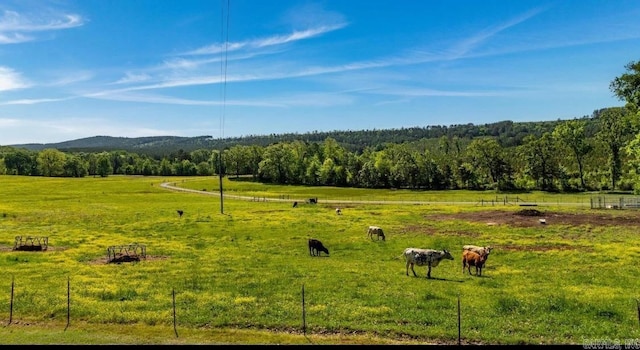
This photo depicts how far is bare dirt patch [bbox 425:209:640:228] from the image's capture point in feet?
172

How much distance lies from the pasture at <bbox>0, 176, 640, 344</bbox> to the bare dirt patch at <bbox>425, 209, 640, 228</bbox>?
307 centimetres

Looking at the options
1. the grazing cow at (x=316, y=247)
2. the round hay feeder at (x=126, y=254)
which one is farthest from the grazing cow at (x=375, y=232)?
the round hay feeder at (x=126, y=254)

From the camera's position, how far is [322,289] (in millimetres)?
24234

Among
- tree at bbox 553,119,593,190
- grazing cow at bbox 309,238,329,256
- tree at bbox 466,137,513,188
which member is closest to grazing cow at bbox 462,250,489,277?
grazing cow at bbox 309,238,329,256

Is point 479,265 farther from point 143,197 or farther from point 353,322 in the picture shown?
point 143,197

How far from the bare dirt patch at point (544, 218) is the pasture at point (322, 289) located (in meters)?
3.07

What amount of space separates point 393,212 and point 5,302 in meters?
54.8

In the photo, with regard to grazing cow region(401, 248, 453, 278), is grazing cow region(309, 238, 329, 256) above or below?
below

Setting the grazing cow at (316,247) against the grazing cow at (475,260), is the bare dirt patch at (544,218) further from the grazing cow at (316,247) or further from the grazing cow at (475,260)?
the grazing cow at (316,247)

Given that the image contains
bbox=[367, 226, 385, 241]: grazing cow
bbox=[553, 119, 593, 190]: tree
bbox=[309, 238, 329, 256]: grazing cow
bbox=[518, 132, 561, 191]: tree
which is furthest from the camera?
bbox=[518, 132, 561, 191]: tree

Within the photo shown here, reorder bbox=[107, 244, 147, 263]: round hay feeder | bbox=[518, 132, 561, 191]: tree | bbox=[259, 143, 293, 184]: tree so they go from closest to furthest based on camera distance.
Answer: bbox=[107, 244, 147, 263]: round hay feeder
bbox=[518, 132, 561, 191]: tree
bbox=[259, 143, 293, 184]: tree

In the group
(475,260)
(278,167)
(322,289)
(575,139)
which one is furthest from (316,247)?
(278,167)

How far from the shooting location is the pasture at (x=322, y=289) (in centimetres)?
1812

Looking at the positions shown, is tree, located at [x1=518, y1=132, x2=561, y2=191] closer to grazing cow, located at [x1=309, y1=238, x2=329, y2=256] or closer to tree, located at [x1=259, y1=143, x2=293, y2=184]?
tree, located at [x1=259, y1=143, x2=293, y2=184]
